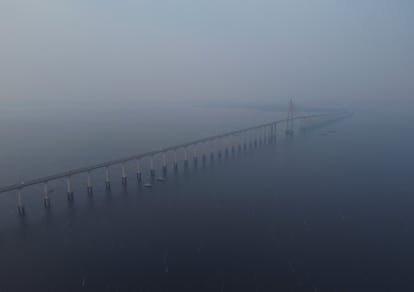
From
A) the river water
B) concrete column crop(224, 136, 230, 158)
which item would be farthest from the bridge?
the river water

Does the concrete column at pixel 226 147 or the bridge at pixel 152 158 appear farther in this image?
the concrete column at pixel 226 147

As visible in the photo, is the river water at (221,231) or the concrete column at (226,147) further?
the concrete column at (226,147)

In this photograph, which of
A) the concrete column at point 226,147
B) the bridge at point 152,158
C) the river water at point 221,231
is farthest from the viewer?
the concrete column at point 226,147

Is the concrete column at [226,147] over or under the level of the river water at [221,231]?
under

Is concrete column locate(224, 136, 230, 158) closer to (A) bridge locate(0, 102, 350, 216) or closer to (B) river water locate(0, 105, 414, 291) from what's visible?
(A) bridge locate(0, 102, 350, 216)

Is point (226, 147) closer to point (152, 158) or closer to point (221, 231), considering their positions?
point (152, 158)

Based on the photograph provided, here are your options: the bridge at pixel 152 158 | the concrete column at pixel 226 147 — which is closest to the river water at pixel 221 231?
the bridge at pixel 152 158

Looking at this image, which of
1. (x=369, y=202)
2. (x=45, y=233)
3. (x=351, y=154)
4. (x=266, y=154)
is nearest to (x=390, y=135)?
(x=351, y=154)

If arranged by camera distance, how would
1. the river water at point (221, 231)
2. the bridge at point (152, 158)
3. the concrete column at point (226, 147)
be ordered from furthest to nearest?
1. the concrete column at point (226, 147)
2. the bridge at point (152, 158)
3. the river water at point (221, 231)

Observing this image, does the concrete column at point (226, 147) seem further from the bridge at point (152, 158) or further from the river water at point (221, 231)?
the river water at point (221, 231)
